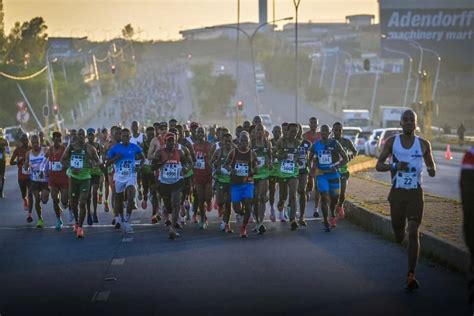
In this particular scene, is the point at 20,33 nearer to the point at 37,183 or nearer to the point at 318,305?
the point at 37,183

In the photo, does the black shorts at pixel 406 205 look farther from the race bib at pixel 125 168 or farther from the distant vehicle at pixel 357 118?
the distant vehicle at pixel 357 118

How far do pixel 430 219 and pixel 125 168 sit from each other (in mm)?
A: 5098

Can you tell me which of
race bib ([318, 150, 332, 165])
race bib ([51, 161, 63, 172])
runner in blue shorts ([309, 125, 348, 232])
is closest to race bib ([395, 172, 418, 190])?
runner in blue shorts ([309, 125, 348, 232])

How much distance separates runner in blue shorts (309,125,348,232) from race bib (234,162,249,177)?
1.43 metres

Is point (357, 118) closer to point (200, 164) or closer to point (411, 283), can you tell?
point (200, 164)

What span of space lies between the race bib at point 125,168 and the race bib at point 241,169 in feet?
6.16

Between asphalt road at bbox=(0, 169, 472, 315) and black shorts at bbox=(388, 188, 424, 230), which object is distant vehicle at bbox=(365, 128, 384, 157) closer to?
asphalt road at bbox=(0, 169, 472, 315)

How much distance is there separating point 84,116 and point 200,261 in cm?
11583

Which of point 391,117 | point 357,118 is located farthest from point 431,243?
point 357,118

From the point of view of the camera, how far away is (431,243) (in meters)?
14.8

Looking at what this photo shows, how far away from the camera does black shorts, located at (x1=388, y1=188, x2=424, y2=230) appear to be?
12055mm

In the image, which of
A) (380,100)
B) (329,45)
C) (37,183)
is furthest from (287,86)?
(37,183)

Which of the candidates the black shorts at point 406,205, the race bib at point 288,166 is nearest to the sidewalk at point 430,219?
the black shorts at point 406,205

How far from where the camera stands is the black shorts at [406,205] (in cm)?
1205
